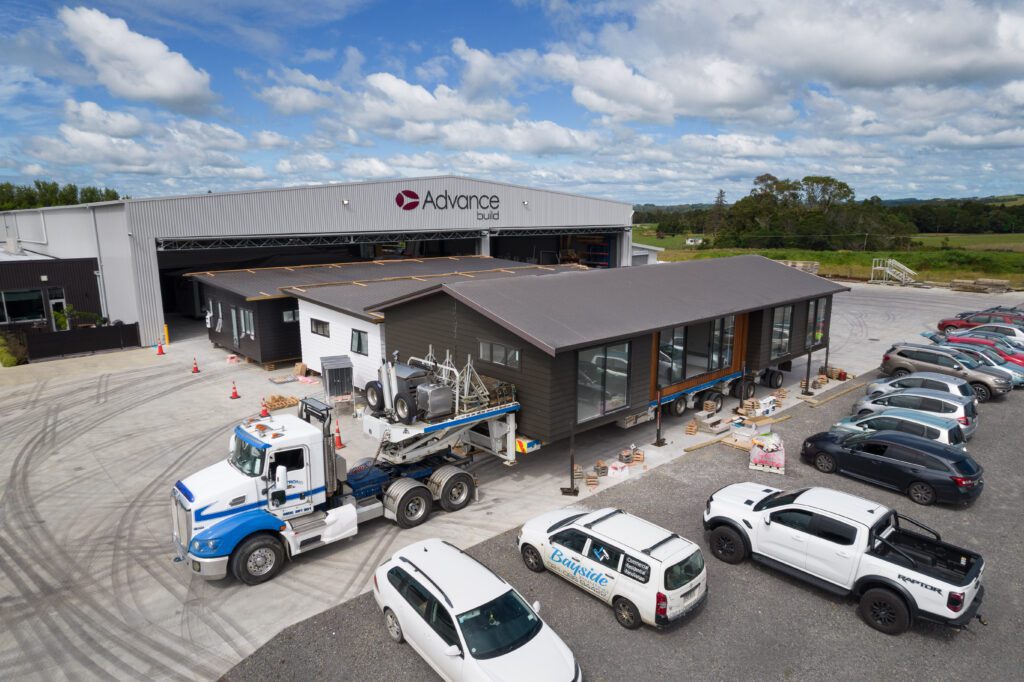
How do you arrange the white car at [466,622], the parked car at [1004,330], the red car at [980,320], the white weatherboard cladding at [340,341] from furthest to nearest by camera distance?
the red car at [980,320] < the parked car at [1004,330] < the white weatherboard cladding at [340,341] < the white car at [466,622]

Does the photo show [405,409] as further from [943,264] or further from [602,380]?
[943,264]

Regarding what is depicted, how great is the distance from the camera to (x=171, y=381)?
24.2m

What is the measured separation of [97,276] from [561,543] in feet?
107

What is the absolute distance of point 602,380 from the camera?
1545 centimetres

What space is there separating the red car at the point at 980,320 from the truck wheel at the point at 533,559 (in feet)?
101

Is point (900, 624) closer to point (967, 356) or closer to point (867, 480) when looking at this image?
point (867, 480)

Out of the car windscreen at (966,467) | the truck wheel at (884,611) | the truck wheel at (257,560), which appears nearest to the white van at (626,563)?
the truck wheel at (884,611)

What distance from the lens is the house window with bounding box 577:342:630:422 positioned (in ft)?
49.1

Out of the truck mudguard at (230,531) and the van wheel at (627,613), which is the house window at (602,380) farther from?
the truck mudguard at (230,531)

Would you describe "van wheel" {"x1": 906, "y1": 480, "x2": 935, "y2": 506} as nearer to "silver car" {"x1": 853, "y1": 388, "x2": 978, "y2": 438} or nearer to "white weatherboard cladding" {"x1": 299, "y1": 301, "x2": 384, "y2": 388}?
"silver car" {"x1": 853, "y1": 388, "x2": 978, "y2": 438}

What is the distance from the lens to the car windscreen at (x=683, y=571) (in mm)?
9180

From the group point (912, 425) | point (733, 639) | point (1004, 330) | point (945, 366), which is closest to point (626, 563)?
point (733, 639)

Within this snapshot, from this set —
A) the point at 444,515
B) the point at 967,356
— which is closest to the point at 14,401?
the point at 444,515

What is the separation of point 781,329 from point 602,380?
10.4 metres
